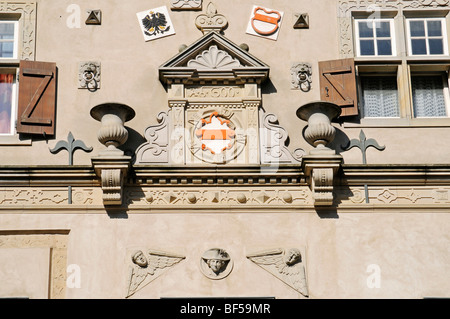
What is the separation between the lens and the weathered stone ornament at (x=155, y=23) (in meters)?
14.9

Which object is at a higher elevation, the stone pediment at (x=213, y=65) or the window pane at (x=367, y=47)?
the window pane at (x=367, y=47)

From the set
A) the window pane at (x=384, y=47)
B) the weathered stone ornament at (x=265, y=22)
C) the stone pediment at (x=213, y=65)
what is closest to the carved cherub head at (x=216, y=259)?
the stone pediment at (x=213, y=65)

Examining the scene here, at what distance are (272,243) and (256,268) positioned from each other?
1.36 ft

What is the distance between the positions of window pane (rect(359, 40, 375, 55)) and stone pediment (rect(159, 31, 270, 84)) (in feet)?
5.00

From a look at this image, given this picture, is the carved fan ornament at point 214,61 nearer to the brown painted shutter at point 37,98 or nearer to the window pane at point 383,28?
the brown painted shutter at point 37,98

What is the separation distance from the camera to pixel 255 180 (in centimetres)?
1379

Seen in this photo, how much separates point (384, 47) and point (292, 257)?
3.65 metres

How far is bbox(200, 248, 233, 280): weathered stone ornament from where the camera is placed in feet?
43.6

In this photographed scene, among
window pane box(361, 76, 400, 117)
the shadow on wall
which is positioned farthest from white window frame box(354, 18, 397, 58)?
the shadow on wall

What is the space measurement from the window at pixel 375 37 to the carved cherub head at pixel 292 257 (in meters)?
3.30

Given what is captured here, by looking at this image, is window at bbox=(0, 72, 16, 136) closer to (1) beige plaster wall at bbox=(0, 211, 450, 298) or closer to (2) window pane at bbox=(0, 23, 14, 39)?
(2) window pane at bbox=(0, 23, 14, 39)

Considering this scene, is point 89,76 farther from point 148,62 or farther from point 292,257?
point 292,257

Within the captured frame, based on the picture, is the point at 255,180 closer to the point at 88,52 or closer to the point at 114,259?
the point at 114,259

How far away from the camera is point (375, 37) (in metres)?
15.0
